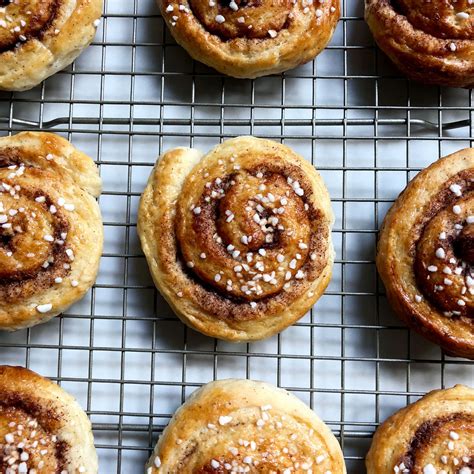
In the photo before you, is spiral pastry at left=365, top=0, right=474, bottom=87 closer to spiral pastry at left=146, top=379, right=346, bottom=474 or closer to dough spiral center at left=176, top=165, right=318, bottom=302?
dough spiral center at left=176, top=165, right=318, bottom=302

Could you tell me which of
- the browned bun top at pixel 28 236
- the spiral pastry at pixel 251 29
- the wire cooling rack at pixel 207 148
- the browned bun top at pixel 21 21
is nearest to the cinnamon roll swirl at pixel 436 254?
the wire cooling rack at pixel 207 148

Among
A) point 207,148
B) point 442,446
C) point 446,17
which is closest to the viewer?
point 442,446

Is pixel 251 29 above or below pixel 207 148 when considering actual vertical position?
above

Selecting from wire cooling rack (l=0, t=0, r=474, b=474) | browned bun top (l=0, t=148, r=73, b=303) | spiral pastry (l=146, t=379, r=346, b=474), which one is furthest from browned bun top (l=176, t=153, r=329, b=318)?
browned bun top (l=0, t=148, r=73, b=303)

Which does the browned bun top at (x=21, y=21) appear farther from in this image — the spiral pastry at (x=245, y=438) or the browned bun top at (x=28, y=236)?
the spiral pastry at (x=245, y=438)

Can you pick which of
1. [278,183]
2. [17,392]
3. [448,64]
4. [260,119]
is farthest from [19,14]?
[448,64]

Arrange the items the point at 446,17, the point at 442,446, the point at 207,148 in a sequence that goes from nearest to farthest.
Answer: the point at 442,446, the point at 446,17, the point at 207,148

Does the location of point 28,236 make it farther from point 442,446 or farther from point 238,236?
point 442,446

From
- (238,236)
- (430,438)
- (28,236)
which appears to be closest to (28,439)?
(28,236)

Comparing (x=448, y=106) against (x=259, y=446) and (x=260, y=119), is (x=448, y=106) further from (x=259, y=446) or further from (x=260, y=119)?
(x=259, y=446)
